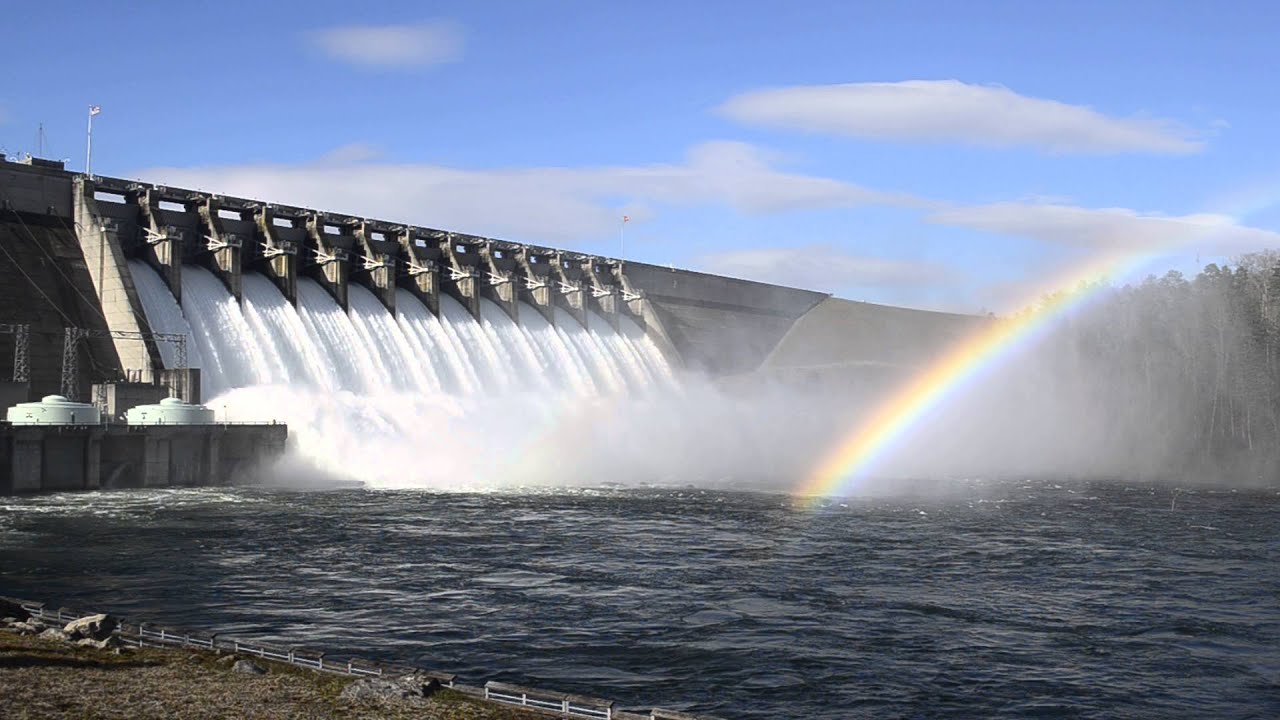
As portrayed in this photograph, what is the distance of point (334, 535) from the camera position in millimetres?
41188

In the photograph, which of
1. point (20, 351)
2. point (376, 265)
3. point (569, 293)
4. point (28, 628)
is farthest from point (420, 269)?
point (28, 628)

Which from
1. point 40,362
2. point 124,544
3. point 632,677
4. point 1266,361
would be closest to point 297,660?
point 632,677

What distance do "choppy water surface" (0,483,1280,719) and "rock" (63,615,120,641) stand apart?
3598mm

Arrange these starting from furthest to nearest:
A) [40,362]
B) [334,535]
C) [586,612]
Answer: [40,362], [334,535], [586,612]

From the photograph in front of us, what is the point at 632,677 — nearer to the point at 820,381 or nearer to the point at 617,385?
the point at 617,385

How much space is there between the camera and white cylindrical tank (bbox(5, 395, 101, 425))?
53.9 metres

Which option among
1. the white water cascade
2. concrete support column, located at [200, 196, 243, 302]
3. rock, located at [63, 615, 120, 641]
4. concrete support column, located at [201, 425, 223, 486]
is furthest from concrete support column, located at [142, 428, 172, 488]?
rock, located at [63, 615, 120, 641]

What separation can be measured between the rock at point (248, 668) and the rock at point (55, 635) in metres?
3.66

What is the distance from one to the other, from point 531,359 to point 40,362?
3611 centimetres

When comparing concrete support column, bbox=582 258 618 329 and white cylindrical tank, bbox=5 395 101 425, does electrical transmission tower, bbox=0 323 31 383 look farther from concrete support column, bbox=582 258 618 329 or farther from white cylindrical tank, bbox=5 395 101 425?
concrete support column, bbox=582 258 618 329

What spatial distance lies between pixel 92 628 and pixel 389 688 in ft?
22.7

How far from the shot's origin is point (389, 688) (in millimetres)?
18922

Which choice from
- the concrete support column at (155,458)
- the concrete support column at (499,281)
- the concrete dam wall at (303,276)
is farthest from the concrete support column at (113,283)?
the concrete support column at (499,281)

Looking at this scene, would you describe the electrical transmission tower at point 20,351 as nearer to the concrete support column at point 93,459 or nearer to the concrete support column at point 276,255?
the concrete support column at point 93,459
